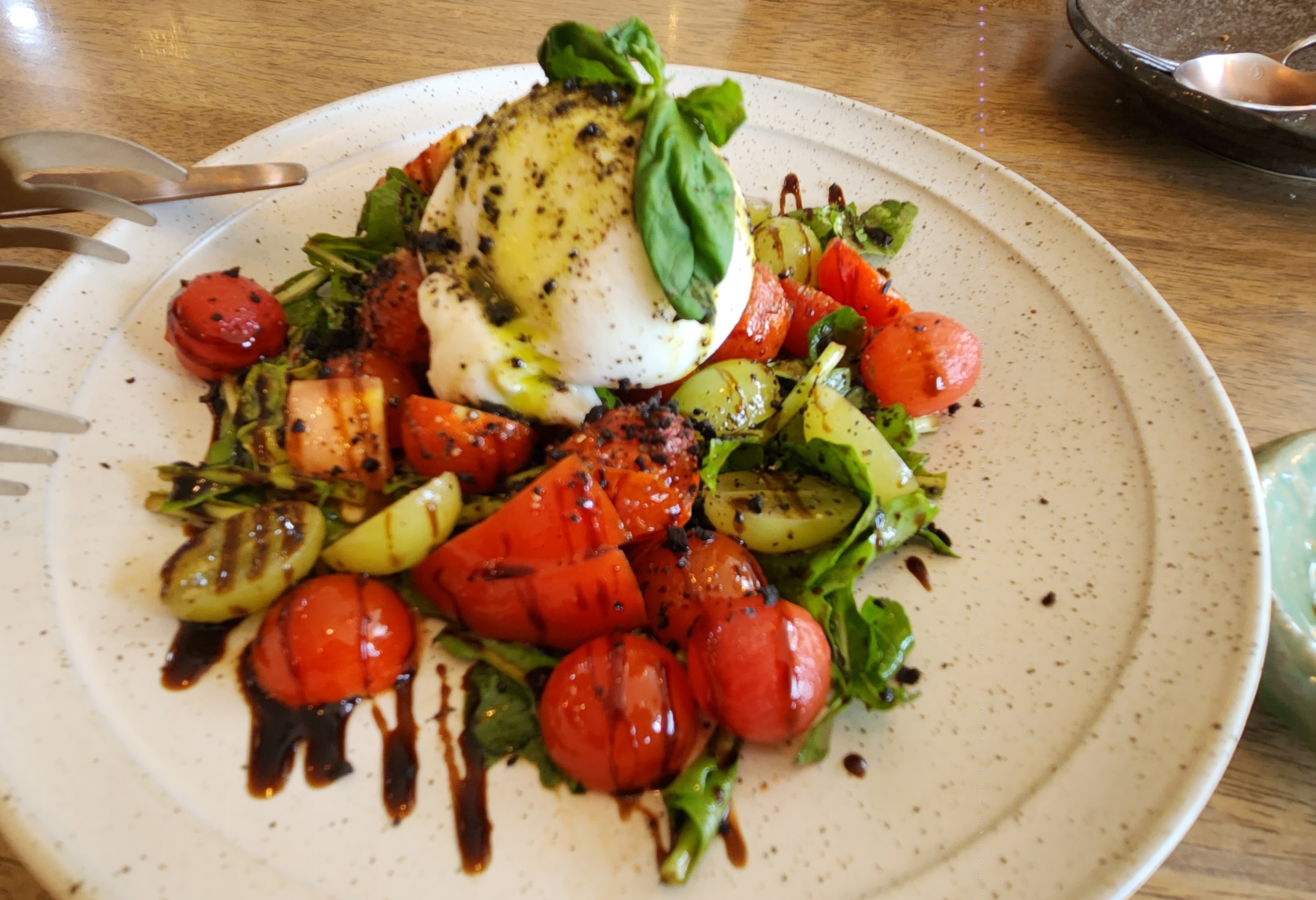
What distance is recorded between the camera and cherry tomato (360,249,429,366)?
1515mm

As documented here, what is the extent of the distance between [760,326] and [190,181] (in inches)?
54.8

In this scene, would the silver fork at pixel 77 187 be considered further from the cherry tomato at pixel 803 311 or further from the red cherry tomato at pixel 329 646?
the cherry tomato at pixel 803 311

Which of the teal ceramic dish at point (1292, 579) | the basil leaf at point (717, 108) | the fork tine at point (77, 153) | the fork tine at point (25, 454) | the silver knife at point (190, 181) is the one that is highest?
the basil leaf at point (717, 108)

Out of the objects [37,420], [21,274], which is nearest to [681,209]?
[37,420]

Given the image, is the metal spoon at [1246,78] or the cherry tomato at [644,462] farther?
the metal spoon at [1246,78]

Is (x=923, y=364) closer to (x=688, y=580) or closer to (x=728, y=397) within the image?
(x=728, y=397)

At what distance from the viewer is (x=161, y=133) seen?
88.0 inches

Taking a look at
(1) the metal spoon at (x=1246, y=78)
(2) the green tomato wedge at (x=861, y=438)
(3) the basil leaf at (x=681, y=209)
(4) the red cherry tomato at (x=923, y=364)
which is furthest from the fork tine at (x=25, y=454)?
(1) the metal spoon at (x=1246, y=78)

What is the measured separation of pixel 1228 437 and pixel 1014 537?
435 millimetres

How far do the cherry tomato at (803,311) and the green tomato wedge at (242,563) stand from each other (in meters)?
1.11

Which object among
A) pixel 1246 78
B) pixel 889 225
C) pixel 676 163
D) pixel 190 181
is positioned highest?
pixel 676 163

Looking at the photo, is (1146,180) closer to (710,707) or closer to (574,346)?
(574,346)

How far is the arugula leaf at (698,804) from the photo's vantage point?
100 cm

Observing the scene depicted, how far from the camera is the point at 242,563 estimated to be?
1.22 meters
